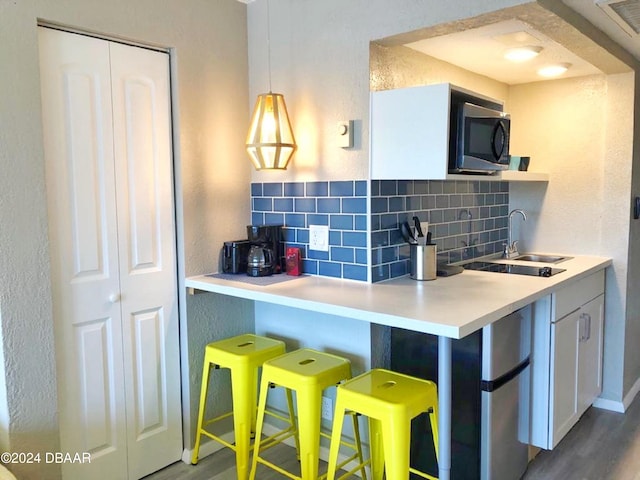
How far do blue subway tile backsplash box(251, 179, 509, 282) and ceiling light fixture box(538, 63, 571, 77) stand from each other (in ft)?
2.47

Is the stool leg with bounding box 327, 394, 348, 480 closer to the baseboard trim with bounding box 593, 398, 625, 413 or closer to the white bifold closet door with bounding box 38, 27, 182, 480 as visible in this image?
the white bifold closet door with bounding box 38, 27, 182, 480

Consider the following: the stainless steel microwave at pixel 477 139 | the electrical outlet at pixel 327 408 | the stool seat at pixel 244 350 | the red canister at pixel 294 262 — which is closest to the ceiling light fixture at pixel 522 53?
the stainless steel microwave at pixel 477 139

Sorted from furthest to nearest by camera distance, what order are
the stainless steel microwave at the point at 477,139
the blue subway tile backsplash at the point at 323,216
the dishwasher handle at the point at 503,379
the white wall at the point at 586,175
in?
the white wall at the point at 586,175 < the blue subway tile backsplash at the point at 323,216 < the stainless steel microwave at the point at 477,139 < the dishwasher handle at the point at 503,379

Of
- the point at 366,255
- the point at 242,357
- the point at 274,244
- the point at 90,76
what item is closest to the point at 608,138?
the point at 366,255

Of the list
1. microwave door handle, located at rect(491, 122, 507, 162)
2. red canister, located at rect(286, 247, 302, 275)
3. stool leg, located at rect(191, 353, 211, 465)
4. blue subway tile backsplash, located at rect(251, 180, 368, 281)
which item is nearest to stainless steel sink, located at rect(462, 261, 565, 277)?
microwave door handle, located at rect(491, 122, 507, 162)

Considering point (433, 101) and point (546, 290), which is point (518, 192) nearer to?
point (546, 290)

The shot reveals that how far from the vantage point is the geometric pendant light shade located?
93.2 inches

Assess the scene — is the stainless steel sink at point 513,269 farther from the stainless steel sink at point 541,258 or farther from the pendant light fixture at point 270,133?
the pendant light fixture at point 270,133

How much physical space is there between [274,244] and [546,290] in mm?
1269

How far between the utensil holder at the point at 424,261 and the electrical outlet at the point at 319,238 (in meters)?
0.42

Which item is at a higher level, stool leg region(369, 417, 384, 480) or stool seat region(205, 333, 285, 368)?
stool seat region(205, 333, 285, 368)

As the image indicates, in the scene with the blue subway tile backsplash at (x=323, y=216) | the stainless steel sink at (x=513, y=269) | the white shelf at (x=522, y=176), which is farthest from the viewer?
the white shelf at (x=522, y=176)

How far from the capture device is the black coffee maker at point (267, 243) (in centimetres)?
252

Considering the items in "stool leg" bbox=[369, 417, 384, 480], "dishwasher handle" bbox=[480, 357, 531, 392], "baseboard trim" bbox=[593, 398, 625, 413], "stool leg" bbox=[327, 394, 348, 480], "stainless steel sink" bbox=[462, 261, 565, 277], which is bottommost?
"baseboard trim" bbox=[593, 398, 625, 413]
